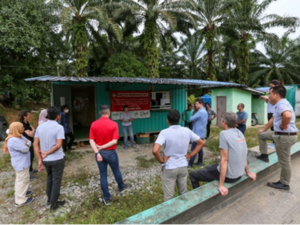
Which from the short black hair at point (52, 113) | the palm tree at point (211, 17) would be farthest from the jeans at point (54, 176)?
the palm tree at point (211, 17)

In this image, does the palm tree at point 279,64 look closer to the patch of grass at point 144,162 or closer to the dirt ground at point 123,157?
the dirt ground at point 123,157

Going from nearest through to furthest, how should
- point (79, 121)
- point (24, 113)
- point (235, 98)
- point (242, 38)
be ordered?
point (24, 113)
point (79, 121)
point (235, 98)
point (242, 38)

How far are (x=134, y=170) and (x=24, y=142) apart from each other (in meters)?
2.62

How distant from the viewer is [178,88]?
345 inches

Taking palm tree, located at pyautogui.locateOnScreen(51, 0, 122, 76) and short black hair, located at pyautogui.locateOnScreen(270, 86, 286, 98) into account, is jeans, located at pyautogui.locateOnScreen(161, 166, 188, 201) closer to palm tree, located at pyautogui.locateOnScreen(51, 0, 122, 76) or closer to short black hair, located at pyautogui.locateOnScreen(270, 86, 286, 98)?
short black hair, located at pyautogui.locateOnScreen(270, 86, 286, 98)

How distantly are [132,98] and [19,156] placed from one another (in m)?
5.19

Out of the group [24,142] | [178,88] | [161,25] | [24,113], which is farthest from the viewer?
[161,25]

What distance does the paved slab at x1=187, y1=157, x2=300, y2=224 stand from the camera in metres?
2.49

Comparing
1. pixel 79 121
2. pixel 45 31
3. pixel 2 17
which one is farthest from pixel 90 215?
pixel 45 31

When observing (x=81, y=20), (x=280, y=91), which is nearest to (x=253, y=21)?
(x=81, y=20)

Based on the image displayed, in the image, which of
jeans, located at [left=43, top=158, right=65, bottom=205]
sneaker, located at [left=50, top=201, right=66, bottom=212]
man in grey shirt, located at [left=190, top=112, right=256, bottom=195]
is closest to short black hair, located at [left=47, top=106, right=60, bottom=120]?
jeans, located at [left=43, top=158, right=65, bottom=205]

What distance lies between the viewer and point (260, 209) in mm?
2705

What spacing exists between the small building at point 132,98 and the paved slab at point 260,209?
4.43 metres

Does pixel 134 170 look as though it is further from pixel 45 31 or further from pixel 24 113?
pixel 45 31
